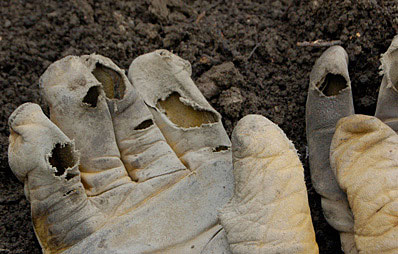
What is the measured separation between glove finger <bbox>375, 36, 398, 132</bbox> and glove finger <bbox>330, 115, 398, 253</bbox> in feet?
0.86

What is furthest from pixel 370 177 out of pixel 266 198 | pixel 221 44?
pixel 221 44

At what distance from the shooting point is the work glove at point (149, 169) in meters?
1.42

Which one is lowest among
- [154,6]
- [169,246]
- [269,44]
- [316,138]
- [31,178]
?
[169,246]

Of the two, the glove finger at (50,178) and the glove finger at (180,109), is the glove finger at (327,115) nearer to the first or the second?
the glove finger at (180,109)

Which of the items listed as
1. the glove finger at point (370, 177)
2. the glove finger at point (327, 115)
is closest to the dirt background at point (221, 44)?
the glove finger at point (327, 115)

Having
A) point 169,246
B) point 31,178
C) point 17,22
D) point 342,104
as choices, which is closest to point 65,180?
point 31,178

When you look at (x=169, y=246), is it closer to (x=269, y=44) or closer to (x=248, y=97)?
(x=248, y=97)

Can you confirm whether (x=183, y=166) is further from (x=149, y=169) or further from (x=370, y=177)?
(x=370, y=177)

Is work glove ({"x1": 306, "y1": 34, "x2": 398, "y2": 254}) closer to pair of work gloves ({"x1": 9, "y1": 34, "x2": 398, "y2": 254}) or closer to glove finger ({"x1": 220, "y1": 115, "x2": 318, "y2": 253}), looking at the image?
pair of work gloves ({"x1": 9, "y1": 34, "x2": 398, "y2": 254})

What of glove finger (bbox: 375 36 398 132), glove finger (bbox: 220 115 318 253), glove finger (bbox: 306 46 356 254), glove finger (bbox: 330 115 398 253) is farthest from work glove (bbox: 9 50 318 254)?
glove finger (bbox: 375 36 398 132)

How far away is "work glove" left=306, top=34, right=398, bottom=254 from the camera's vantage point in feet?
4.42

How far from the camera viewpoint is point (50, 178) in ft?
4.89

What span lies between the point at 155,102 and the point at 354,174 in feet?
2.78

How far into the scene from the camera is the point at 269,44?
2264 millimetres
